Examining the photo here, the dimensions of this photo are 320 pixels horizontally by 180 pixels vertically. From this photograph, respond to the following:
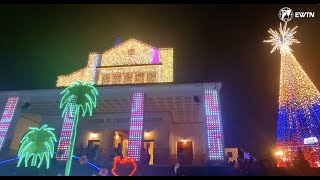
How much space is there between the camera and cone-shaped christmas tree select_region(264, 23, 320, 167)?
2294cm

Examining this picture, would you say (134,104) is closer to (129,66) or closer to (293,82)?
(129,66)

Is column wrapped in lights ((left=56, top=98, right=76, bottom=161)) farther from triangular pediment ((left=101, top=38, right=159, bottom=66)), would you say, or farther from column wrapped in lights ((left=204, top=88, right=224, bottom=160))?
column wrapped in lights ((left=204, top=88, right=224, bottom=160))

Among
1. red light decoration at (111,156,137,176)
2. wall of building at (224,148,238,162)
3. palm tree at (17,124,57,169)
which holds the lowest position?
red light decoration at (111,156,137,176)

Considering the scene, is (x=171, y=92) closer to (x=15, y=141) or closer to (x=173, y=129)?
(x=173, y=129)

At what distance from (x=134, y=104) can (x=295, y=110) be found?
67.0ft

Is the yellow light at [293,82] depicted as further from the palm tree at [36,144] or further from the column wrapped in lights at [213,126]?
the palm tree at [36,144]

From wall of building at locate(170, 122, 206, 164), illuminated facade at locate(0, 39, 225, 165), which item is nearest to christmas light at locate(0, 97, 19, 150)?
illuminated facade at locate(0, 39, 225, 165)

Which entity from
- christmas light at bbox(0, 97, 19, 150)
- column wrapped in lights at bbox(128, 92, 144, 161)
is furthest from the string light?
christmas light at bbox(0, 97, 19, 150)

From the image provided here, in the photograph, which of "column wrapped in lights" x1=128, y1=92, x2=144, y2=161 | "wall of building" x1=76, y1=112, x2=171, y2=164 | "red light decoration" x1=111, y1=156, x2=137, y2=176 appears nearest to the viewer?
"red light decoration" x1=111, y1=156, x2=137, y2=176

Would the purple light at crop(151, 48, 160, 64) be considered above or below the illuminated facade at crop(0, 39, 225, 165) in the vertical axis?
above

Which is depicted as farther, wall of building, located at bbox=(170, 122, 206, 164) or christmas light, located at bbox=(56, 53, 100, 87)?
wall of building, located at bbox=(170, 122, 206, 164)

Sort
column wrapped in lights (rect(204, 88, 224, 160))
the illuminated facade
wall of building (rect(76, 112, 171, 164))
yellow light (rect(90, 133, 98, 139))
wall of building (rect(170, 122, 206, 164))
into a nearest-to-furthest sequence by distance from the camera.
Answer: column wrapped in lights (rect(204, 88, 224, 160)) → the illuminated facade → wall of building (rect(76, 112, 171, 164)) → yellow light (rect(90, 133, 98, 139)) → wall of building (rect(170, 122, 206, 164))

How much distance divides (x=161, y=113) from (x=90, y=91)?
11597 mm

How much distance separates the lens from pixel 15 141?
2325cm
